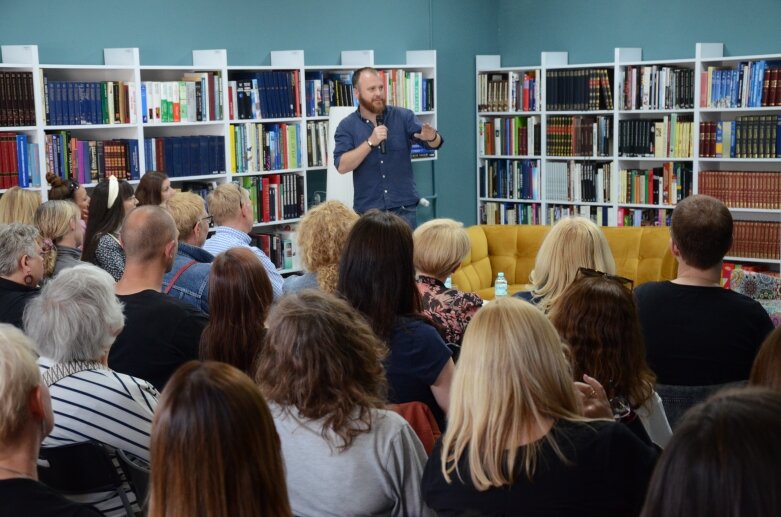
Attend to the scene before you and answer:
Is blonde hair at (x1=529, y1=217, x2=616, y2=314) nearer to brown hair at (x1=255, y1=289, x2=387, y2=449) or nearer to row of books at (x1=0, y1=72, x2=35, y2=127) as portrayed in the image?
brown hair at (x1=255, y1=289, x2=387, y2=449)

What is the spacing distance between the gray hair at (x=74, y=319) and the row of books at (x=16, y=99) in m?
3.19

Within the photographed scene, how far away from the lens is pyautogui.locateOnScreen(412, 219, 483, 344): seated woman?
360 cm

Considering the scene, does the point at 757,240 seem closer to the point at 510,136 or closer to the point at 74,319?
the point at 510,136

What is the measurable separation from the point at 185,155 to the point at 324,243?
3.10 meters

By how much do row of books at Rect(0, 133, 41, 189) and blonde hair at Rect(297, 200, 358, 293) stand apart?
8.36ft

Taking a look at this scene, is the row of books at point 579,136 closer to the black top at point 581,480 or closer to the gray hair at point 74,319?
the gray hair at point 74,319

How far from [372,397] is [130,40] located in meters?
5.05

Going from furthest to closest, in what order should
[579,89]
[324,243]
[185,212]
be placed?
[579,89]
[185,212]
[324,243]

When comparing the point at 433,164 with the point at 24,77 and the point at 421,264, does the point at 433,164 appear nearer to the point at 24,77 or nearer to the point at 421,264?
the point at 24,77

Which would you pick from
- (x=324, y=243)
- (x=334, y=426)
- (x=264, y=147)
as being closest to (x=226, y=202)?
(x=324, y=243)

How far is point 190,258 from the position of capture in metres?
4.30

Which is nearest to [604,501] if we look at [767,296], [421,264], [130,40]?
[421,264]

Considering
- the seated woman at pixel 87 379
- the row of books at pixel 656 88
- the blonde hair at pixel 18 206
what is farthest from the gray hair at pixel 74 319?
the row of books at pixel 656 88

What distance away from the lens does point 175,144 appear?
654cm
